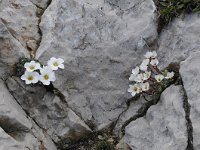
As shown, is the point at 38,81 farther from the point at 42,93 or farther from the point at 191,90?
the point at 191,90

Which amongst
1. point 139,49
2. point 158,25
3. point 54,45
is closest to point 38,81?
point 54,45

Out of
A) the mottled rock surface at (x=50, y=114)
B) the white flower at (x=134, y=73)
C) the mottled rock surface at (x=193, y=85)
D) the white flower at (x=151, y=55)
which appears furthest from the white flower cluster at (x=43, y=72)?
the mottled rock surface at (x=193, y=85)

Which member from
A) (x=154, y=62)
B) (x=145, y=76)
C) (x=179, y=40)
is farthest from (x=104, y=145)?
(x=179, y=40)

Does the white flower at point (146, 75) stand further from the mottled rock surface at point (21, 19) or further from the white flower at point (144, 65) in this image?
the mottled rock surface at point (21, 19)

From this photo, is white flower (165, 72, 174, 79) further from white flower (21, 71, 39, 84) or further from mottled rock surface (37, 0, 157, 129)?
white flower (21, 71, 39, 84)

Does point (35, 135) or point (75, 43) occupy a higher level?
point (75, 43)
